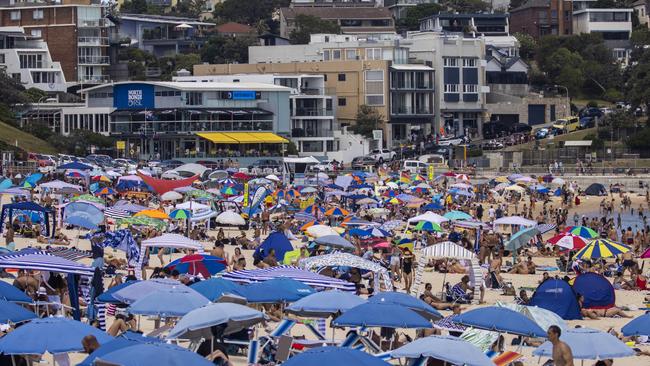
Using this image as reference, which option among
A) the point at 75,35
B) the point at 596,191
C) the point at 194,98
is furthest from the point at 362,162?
the point at 75,35

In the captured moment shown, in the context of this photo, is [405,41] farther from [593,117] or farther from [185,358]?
[185,358]

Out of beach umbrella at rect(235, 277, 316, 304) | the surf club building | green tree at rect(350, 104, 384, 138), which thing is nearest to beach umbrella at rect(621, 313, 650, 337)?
beach umbrella at rect(235, 277, 316, 304)

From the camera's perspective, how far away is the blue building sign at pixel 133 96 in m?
80.7

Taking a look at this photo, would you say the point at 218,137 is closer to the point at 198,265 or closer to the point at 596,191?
the point at 596,191

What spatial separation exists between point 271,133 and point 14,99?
15145 mm

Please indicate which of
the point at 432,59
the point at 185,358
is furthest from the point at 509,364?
the point at 432,59

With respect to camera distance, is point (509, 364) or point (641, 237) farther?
point (641, 237)

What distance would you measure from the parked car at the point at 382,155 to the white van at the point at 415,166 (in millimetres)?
4957

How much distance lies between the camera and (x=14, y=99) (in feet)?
269

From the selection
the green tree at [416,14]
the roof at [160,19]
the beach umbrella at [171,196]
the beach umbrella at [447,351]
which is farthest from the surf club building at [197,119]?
the beach umbrella at [447,351]

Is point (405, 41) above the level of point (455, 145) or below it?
above

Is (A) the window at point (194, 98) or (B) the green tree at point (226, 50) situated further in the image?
(B) the green tree at point (226, 50)

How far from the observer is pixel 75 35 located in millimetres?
95562

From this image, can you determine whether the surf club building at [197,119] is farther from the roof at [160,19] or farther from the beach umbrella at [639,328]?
the beach umbrella at [639,328]
